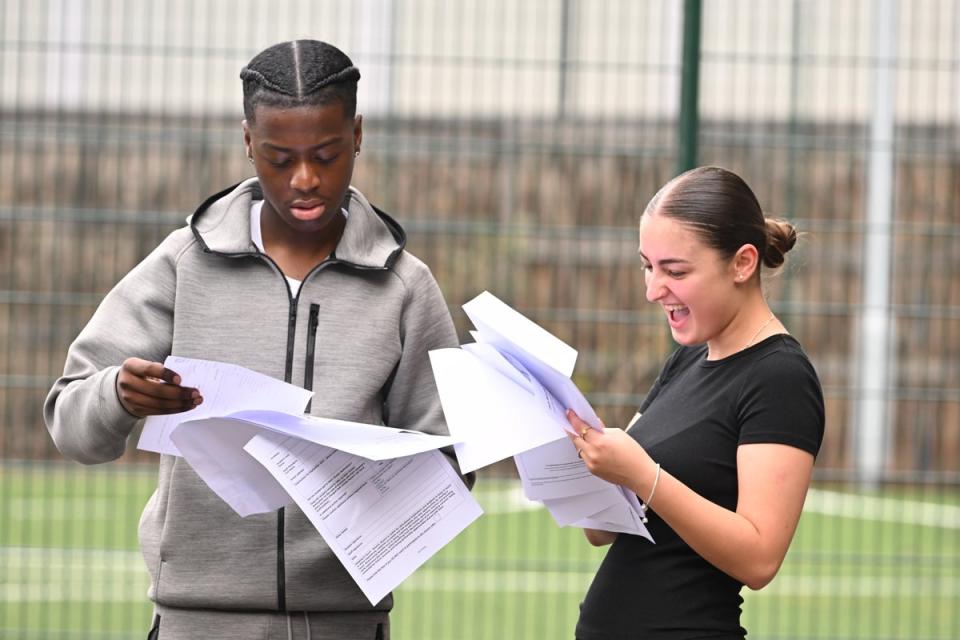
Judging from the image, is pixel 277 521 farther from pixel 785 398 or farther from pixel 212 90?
pixel 212 90

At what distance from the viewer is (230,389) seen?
92.0 inches

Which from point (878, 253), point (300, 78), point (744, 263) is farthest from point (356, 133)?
point (878, 253)

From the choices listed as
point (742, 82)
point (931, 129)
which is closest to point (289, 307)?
point (742, 82)

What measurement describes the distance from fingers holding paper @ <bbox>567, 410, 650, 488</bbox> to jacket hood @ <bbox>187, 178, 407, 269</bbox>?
1.68 ft

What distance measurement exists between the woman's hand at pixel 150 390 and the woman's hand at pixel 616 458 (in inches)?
24.2

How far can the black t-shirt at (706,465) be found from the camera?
7.91 feet

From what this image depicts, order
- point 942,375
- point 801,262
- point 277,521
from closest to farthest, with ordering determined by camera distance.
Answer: point 277,521 < point 801,262 < point 942,375

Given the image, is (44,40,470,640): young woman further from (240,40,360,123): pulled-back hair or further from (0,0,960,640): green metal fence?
(0,0,960,640): green metal fence

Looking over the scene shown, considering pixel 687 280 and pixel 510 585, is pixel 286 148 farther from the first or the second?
pixel 510 585

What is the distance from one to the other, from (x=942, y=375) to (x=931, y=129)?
1139 mm

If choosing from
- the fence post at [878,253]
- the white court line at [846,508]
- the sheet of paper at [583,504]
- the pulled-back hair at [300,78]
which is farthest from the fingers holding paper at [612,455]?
the white court line at [846,508]

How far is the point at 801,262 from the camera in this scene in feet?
9.38

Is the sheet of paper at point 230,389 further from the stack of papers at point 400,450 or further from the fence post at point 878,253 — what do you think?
the fence post at point 878,253

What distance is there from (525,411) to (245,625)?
0.62 metres
